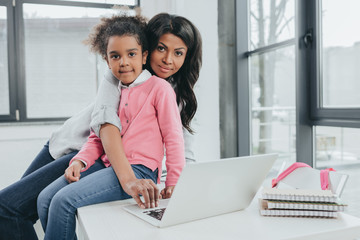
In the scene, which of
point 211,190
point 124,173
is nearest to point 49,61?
point 124,173

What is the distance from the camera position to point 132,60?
1.13 m

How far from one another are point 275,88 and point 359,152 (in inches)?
63.1

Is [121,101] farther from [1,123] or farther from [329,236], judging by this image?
[1,123]

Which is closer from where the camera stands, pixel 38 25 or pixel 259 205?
pixel 259 205

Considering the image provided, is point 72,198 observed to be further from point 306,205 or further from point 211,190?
point 306,205

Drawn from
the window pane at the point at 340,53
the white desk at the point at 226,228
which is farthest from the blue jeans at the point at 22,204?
the window pane at the point at 340,53

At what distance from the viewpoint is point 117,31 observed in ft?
3.75

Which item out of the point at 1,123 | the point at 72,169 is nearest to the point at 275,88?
the point at 1,123

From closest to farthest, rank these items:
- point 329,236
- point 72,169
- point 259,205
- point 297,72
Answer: point 329,236, point 259,205, point 72,169, point 297,72

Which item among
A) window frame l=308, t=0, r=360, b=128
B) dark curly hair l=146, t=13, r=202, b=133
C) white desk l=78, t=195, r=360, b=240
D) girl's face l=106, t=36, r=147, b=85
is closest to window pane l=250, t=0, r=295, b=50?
window frame l=308, t=0, r=360, b=128

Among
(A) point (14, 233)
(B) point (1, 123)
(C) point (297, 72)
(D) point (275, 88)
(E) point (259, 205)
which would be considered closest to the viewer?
(E) point (259, 205)

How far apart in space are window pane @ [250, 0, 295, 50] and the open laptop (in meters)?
1.88

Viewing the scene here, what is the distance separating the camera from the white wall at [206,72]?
8.04 ft

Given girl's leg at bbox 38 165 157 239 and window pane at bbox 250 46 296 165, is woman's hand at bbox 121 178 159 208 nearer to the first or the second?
girl's leg at bbox 38 165 157 239
